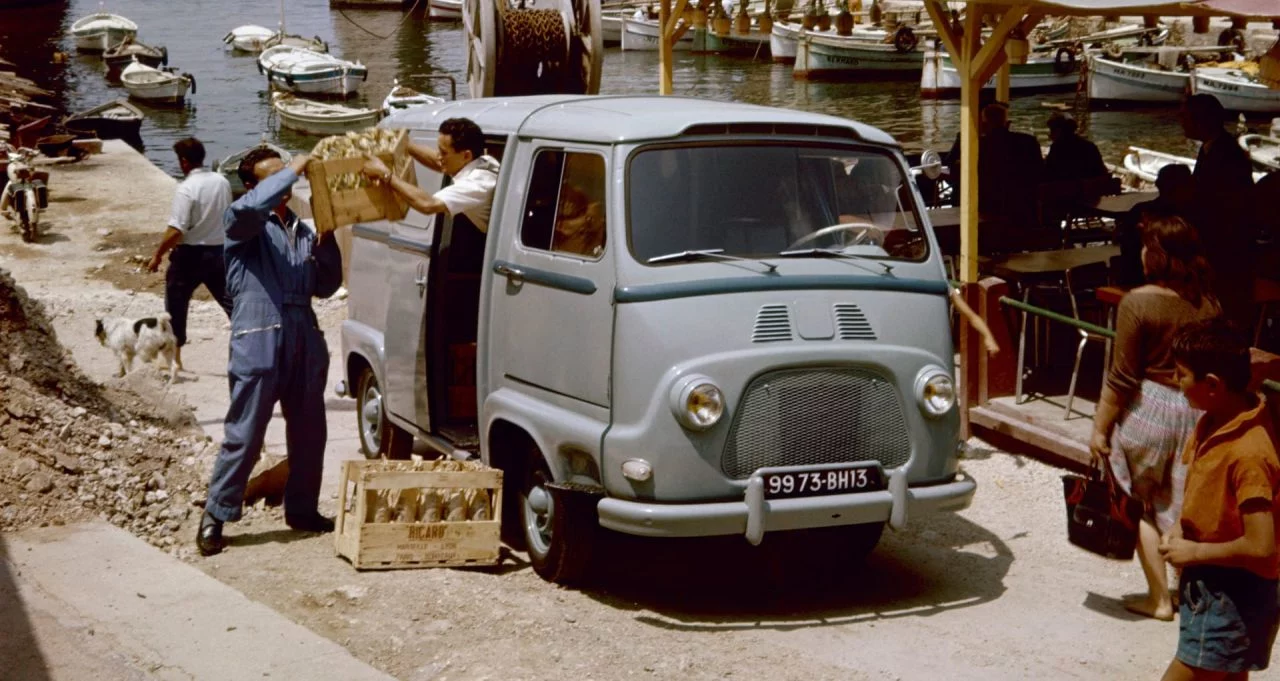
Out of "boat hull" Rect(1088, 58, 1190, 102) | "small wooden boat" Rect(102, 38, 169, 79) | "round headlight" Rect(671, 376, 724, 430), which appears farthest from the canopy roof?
"small wooden boat" Rect(102, 38, 169, 79)

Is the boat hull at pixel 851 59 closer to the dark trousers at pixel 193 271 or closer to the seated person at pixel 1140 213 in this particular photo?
the dark trousers at pixel 193 271

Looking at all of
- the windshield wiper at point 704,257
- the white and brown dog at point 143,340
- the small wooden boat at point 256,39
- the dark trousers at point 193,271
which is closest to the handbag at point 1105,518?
the windshield wiper at point 704,257

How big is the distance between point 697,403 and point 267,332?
2.37 metres

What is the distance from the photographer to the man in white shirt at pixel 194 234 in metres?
11.4

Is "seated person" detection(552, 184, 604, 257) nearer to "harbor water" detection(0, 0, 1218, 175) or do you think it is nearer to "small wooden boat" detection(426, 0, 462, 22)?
"harbor water" detection(0, 0, 1218, 175)

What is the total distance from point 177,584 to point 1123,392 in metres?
4.15

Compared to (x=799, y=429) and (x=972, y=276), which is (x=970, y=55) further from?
(x=799, y=429)

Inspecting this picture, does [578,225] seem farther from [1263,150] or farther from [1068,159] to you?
[1263,150]

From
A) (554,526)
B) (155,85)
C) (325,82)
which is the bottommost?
(554,526)

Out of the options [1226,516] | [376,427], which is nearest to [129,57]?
[376,427]

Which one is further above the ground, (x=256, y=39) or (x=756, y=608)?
(x=256, y=39)

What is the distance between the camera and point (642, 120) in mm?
7105

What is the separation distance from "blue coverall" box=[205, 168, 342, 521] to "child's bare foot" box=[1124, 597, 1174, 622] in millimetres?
4069

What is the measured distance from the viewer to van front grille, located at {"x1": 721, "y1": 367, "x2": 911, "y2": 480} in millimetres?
6621
